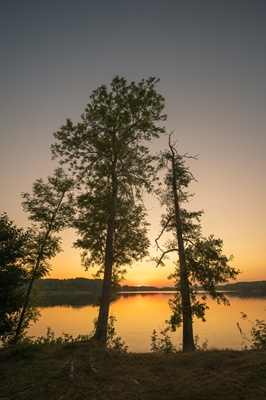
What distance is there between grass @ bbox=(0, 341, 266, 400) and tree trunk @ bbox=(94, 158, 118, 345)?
6.34 ft

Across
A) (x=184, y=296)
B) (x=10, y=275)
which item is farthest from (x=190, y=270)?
(x=10, y=275)

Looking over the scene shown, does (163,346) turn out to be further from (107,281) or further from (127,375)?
(127,375)

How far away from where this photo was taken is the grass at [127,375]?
5.99m

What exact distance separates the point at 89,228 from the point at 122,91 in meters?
9.15

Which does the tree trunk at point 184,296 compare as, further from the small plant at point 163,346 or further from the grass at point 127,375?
the grass at point 127,375

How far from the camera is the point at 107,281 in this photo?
12.6m

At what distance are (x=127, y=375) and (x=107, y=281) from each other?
546 cm

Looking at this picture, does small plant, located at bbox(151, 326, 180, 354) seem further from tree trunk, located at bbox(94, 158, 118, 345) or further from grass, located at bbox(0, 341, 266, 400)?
grass, located at bbox(0, 341, 266, 400)

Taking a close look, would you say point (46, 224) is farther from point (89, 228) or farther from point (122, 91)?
point (122, 91)

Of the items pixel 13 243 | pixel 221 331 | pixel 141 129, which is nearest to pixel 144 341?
pixel 221 331

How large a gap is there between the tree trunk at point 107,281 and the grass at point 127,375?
193 centimetres

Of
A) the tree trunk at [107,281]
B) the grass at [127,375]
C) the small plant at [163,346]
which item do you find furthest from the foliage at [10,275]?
the small plant at [163,346]

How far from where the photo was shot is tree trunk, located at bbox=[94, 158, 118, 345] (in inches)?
455

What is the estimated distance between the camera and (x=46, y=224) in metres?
14.8
